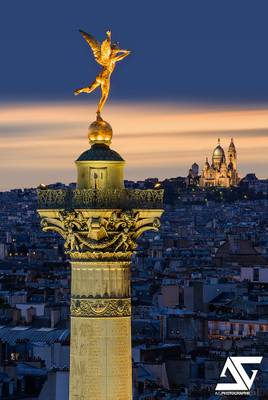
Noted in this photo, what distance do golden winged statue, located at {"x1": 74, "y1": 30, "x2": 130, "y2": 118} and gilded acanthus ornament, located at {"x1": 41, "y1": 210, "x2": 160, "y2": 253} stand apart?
53cm

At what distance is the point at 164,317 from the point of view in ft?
220

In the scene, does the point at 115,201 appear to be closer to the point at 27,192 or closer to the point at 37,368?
the point at 37,368

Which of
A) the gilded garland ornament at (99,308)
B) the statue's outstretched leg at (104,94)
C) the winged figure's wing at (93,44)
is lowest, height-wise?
the gilded garland ornament at (99,308)

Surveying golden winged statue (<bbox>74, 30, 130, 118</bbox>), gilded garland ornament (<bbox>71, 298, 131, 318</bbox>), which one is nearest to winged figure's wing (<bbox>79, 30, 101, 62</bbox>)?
golden winged statue (<bbox>74, 30, 130, 118</bbox>)

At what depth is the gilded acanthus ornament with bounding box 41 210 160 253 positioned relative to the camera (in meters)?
12.1

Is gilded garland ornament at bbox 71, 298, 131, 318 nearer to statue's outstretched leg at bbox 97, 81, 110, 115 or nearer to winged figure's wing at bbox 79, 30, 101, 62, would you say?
statue's outstretched leg at bbox 97, 81, 110, 115

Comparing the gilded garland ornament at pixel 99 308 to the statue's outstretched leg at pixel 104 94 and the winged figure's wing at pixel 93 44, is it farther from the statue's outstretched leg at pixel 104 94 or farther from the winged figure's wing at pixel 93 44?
the winged figure's wing at pixel 93 44

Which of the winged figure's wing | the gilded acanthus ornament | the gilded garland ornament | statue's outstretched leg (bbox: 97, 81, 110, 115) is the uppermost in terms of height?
the winged figure's wing

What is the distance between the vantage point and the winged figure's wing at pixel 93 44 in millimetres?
12148

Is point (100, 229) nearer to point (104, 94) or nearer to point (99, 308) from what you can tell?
point (99, 308)

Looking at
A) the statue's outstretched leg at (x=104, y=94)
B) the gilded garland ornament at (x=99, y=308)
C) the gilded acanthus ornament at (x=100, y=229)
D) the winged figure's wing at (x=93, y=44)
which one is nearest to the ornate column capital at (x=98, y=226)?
the gilded acanthus ornament at (x=100, y=229)

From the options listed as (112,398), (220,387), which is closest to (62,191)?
(112,398)

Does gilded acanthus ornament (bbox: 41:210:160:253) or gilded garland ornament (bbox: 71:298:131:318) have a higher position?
gilded acanthus ornament (bbox: 41:210:160:253)

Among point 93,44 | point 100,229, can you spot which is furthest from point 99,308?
point 93,44
